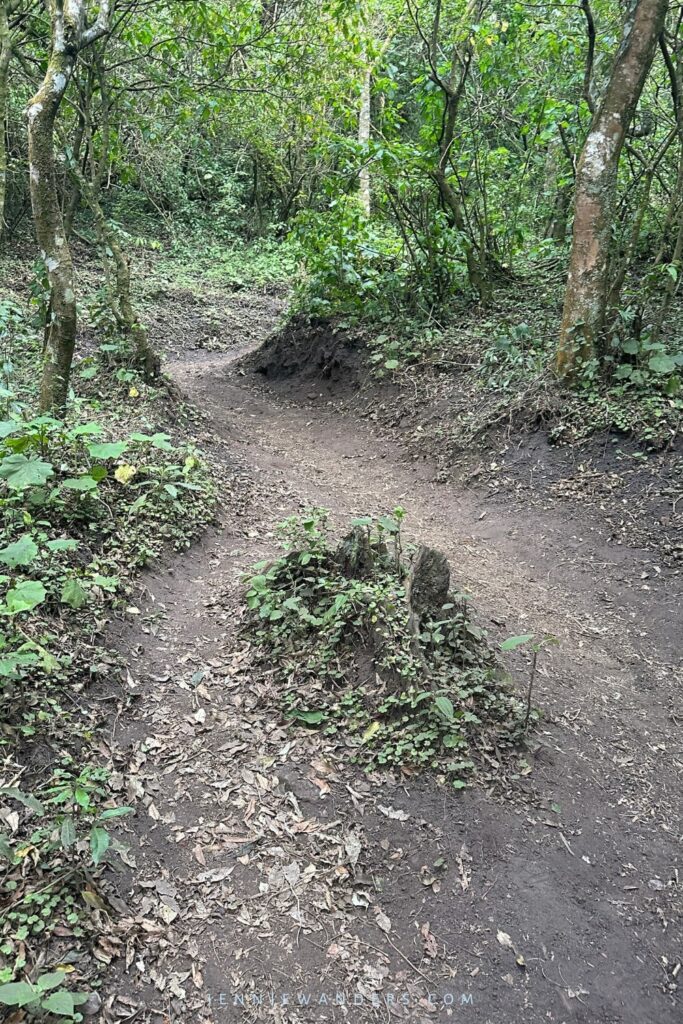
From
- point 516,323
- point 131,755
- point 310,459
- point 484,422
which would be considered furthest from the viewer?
point 516,323

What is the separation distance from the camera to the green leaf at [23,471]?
158 inches

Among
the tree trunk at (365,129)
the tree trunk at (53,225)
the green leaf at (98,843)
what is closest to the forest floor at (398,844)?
the green leaf at (98,843)

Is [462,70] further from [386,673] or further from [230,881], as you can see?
[230,881]

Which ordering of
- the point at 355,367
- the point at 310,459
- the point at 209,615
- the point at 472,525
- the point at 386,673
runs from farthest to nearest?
the point at 355,367
the point at 310,459
the point at 472,525
the point at 209,615
the point at 386,673

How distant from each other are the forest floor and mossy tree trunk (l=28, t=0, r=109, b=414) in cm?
210

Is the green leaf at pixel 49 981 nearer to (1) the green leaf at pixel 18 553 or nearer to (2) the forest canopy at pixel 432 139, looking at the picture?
(1) the green leaf at pixel 18 553

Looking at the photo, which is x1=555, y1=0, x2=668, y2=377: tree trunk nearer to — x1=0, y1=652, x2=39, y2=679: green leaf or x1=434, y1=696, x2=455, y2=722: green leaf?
x1=434, y1=696, x2=455, y2=722: green leaf

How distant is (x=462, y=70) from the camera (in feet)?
31.1

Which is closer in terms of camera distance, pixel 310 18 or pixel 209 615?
pixel 209 615

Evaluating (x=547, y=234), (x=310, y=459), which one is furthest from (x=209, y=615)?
(x=547, y=234)

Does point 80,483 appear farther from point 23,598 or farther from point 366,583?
point 366,583

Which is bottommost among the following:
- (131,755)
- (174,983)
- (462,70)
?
(174,983)

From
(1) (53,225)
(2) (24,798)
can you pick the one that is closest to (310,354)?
(1) (53,225)

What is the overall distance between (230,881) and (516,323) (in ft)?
25.5
